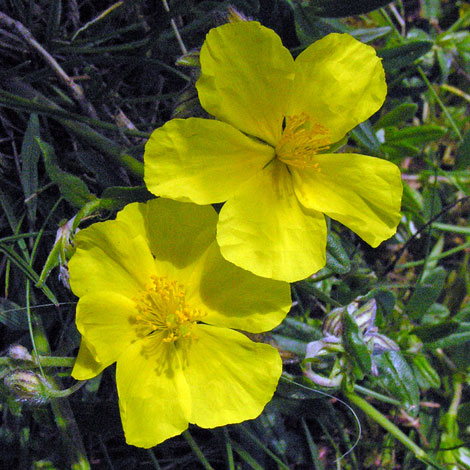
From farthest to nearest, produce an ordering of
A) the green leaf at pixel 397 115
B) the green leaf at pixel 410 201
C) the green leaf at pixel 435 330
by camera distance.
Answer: the green leaf at pixel 410 201 < the green leaf at pixel 397 115 < the green leaf at pixel 435 330

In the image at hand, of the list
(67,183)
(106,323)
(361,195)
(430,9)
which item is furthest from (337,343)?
(430,9)

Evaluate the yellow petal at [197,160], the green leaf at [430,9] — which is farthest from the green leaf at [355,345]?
the green leaf at [430,9]

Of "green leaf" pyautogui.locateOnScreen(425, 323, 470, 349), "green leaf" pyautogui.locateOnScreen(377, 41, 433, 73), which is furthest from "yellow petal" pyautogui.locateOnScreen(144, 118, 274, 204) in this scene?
"green leaf" pyautogui.locateOnScreen(425, 323, 470, 349)

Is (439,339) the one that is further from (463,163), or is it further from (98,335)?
(98,335)

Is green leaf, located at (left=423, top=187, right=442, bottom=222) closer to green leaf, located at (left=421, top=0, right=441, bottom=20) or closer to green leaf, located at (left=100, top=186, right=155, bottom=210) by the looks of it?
green leaf, located at (left=421, top=0, right=441, bottom=20)

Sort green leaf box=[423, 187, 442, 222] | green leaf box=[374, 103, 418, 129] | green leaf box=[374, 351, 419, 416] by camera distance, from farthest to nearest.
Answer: green leaf box=[423, 187, 442, 222]
green leaf box=[374, 103, 418, 129]
green leaf box=[374, 351, 419, 416]

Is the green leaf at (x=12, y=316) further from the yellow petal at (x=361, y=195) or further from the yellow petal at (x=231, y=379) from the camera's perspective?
the yellow petal at (x=361, y=195)
